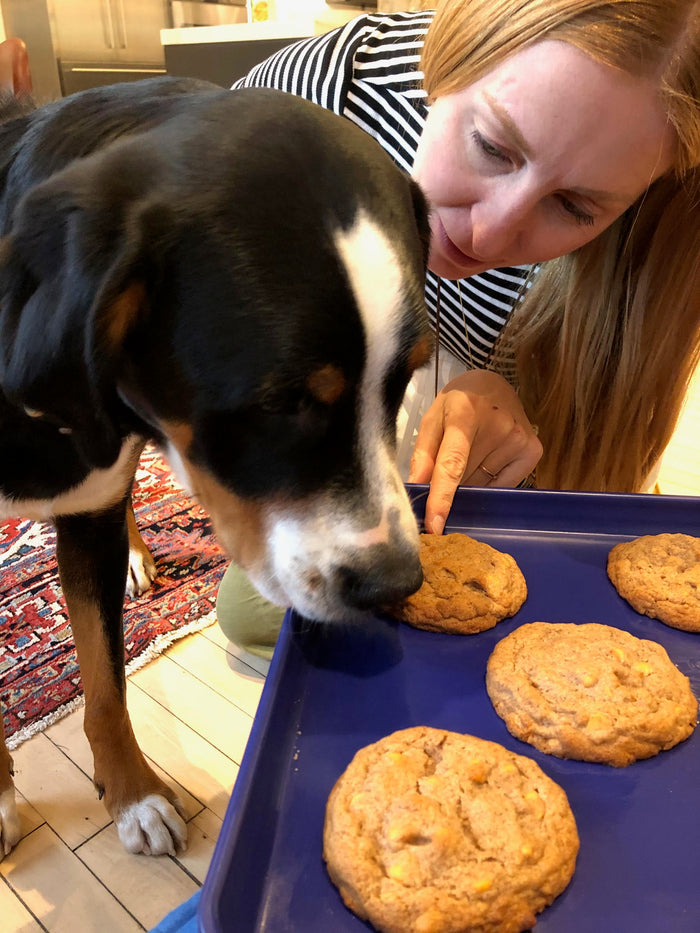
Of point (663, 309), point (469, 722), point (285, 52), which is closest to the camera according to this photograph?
point (469, 722)

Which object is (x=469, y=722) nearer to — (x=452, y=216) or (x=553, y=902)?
(x=553, y=902)

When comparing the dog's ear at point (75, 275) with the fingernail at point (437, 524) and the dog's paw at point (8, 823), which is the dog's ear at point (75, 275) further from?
the dog's paw at point (8, 823)

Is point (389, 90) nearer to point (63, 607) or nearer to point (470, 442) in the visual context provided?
point (470, 442)

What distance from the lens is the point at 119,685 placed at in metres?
1.23

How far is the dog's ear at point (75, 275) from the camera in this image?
2.26 ft

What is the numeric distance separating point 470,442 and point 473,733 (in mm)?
550

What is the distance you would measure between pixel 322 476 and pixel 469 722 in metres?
0.38

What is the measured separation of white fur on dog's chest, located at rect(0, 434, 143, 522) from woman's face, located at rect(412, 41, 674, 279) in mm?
616

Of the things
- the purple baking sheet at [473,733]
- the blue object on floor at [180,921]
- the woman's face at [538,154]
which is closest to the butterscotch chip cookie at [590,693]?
the purple baking sheet at [473,733]

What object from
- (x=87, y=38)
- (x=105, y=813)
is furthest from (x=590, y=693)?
(x=87, y=38)

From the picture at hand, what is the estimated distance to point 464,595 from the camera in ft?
3.38

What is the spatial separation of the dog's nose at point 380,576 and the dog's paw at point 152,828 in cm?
61

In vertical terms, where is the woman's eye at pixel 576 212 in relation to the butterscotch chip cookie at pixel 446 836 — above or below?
above

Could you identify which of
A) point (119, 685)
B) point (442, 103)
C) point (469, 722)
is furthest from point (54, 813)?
point (442, 103)
